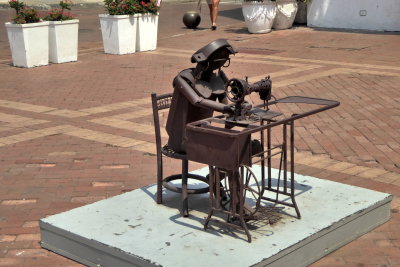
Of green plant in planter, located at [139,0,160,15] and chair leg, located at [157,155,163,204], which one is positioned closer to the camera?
chair leg, located at [157,155,163,204]

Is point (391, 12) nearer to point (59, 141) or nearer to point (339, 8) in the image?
point (339, 8)

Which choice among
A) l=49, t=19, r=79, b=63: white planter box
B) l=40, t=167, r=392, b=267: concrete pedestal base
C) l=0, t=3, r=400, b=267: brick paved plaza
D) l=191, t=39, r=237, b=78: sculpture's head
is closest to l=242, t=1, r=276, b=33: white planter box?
l=0, t=3, r=400, b=267: brick paved plaza

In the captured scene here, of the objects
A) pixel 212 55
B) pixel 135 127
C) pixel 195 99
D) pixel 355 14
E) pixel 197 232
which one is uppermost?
pixel 212 55

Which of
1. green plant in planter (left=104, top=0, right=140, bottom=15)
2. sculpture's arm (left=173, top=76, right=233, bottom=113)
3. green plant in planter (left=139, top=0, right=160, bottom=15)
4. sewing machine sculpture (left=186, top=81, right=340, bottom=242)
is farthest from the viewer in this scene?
green plant in planter (left=139, top=0, right=160, bottom=15)

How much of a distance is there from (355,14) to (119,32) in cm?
645

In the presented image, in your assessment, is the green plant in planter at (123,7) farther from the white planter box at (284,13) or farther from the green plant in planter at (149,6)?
the white planter box at (284,13)

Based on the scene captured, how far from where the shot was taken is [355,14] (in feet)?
56.8

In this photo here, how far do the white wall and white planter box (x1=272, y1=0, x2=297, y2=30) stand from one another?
0.66 meters

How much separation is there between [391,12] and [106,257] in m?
13.9

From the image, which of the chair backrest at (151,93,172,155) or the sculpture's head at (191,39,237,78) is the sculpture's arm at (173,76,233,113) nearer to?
the sculpture's head at (191,39,237,78)

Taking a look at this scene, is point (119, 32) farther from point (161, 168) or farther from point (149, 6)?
point (161, 168)

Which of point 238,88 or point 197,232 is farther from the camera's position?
point 197,232

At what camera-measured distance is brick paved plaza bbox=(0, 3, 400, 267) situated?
5.44m

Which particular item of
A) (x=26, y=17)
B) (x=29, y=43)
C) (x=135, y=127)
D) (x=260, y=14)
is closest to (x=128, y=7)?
(x=26, y=17)
